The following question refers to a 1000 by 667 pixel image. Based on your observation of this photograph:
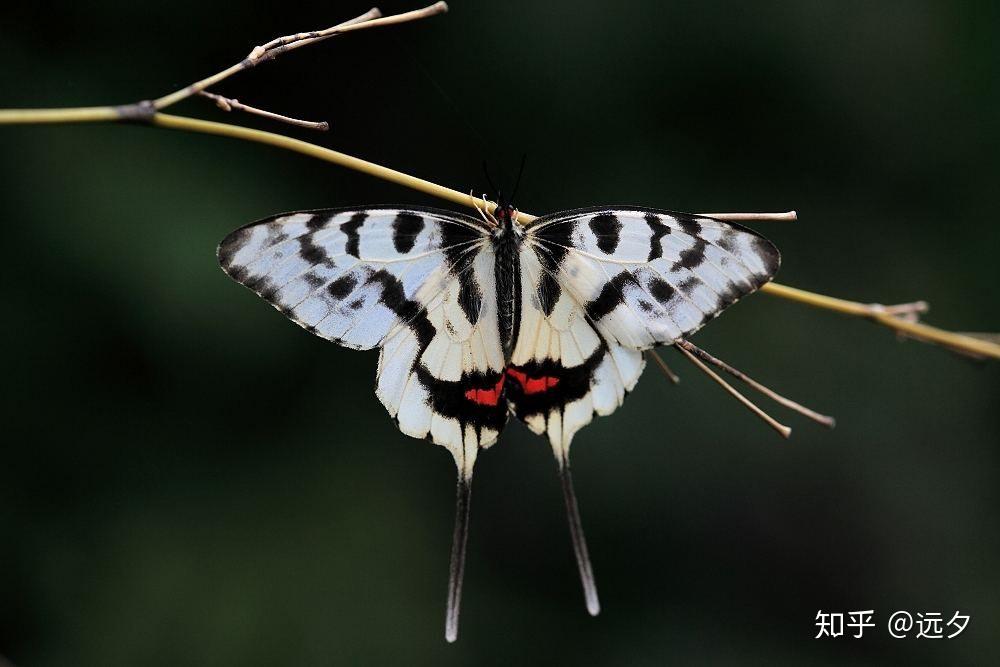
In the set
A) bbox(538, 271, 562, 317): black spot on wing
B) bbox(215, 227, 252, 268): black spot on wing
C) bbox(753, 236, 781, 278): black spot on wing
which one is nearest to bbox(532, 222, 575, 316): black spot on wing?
bbox(538, 271, 562, 317): black spot on wing

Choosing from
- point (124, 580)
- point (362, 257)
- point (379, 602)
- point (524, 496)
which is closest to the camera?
point (362, 257)

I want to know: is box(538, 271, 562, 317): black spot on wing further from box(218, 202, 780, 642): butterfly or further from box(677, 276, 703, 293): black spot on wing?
box(677, 276, 703, 293): black spot on wing

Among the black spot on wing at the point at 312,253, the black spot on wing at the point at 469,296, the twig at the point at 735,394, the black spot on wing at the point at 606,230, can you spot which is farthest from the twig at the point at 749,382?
the black spot on wing at the point at 312,253

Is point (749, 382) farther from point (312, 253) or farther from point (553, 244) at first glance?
point (312, 253)

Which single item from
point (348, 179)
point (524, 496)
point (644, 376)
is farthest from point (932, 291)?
point (348, 179)

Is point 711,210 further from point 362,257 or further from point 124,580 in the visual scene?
point 124,580

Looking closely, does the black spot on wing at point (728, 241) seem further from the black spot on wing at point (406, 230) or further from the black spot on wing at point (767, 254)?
the black spot on wing at point (406, 230)
